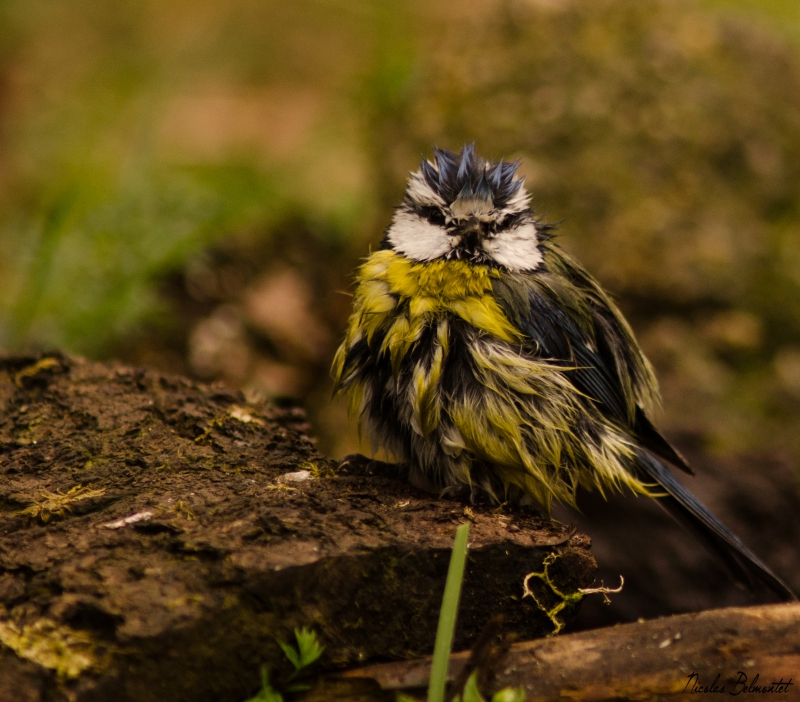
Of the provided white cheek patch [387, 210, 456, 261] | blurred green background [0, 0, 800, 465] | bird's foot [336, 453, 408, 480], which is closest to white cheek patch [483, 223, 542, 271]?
white cheek patch [387, 210, 456, 261]

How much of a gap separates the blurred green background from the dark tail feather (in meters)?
1.36

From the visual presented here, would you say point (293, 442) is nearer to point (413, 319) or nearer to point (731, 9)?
point (413, 319)

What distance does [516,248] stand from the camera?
2.93 m

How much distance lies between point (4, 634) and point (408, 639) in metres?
0.93

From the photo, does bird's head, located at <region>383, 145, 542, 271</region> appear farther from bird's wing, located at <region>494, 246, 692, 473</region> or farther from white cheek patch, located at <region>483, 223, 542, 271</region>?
bird's wing, located at <region>494, 246, 692, 473</region>

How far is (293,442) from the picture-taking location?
9.81ft

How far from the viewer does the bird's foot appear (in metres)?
2.84

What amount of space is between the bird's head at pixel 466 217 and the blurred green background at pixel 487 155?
968 mm

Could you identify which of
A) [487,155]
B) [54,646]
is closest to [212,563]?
[54,646]

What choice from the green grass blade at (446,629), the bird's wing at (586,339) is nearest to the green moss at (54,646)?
the green grass blade at (446,629)

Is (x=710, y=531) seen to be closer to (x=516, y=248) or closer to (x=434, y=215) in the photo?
(x=516, y=248)

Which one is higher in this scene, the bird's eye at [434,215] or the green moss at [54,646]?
the bird's eye at [434,215]

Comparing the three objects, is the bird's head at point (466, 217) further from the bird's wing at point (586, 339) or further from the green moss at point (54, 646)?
the green moss at point (54, 646)

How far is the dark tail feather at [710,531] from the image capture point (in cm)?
298
